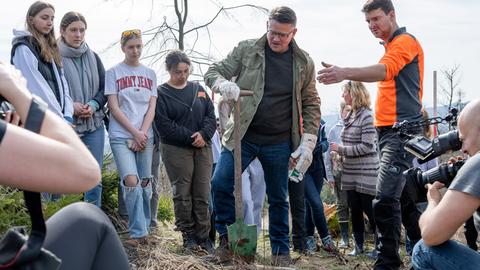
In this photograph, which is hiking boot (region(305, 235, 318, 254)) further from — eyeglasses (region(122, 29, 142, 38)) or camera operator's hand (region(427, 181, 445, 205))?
camera operator's hand (region(427, 181, 445, 205))

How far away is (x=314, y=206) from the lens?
257 inches

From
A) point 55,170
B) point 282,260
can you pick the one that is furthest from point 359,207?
point 55,170

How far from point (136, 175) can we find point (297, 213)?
1.69 meters

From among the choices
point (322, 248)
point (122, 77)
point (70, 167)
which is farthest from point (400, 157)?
point (70, 167)

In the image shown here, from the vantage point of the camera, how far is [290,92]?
5172 millimetres

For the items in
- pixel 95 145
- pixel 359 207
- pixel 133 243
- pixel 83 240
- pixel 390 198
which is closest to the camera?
pixel 83 240

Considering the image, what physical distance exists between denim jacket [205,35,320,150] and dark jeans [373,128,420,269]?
713mm

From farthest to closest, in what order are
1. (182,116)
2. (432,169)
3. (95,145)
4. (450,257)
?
(182,116), (95,145), (432,169), (450,257)

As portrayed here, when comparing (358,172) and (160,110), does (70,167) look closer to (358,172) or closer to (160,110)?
(160,110)

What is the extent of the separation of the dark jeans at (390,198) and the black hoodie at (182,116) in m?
1.64

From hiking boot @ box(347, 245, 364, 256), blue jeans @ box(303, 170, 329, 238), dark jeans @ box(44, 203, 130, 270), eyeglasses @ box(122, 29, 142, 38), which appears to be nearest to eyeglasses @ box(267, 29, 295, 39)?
eyeglasses @ box(122, 29, 142, 38)

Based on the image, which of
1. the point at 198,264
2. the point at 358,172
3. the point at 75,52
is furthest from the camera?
the point at 358,172

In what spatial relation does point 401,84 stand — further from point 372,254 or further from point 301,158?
point 372,254

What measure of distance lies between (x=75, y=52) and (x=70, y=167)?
3.90 metres
